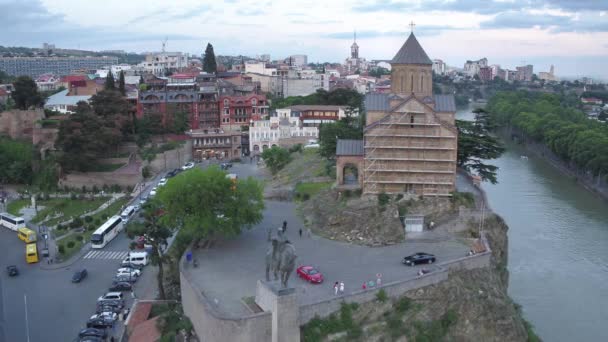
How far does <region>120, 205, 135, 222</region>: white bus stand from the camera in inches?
1244

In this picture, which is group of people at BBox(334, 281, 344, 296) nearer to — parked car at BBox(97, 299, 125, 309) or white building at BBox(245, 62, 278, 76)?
parked car at BBox(97, 299, 125, 309)

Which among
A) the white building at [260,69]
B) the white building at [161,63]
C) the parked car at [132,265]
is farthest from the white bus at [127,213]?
the white building at [161,63]

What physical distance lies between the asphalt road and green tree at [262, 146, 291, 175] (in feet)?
47.6

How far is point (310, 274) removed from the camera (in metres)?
19.0

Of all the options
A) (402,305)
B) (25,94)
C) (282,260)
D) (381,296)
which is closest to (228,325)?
(282,260)

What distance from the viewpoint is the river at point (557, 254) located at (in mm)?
23406

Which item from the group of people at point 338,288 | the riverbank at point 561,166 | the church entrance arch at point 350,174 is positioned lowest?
the riverbank at point 561,166

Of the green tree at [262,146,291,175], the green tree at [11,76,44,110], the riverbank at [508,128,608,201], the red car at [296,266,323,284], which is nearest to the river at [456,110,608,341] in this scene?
the riverbank at [508,128,608,201]

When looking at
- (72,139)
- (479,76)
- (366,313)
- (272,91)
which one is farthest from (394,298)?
(479,76)

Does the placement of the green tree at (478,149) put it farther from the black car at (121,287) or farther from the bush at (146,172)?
the bush at (146,172)

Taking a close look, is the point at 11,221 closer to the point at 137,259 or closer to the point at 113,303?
the point at 137,259

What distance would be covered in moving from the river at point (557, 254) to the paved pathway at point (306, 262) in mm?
5045

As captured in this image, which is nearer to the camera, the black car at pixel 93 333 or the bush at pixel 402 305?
the bush at pixel 402 305

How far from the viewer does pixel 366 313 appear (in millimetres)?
17594
